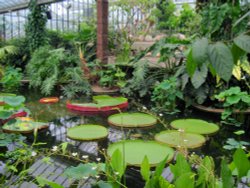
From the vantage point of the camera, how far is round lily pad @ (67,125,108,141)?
2889 millimetres

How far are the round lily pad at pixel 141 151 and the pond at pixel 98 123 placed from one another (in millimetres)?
131

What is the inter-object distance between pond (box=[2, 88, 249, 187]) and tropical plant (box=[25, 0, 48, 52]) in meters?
3.37

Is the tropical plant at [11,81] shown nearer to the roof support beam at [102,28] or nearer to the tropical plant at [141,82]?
the roof support beam at [102,28]

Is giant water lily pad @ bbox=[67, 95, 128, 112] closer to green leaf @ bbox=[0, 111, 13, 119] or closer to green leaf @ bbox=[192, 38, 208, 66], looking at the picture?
green leaf @ bbox=[0, 111, 13, 119]

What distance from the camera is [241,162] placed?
134cm

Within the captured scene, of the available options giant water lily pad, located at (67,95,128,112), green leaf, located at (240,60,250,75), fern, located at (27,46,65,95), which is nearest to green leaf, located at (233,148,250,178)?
giant water lily pad, located at (67,95,128,112)

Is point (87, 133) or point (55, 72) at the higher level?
point (55, 72)

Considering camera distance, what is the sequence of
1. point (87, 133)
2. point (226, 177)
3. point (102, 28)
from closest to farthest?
point (226, 177) < point (87, 133) < point (102, 28)

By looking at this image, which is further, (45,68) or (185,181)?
(45,68)

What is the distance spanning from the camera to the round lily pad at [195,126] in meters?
3.11

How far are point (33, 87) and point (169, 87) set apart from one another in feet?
10.4

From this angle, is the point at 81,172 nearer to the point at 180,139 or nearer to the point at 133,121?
the point at 180,139

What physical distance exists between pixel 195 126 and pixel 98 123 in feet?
3.84

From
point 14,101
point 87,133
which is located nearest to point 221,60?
point 14,101
